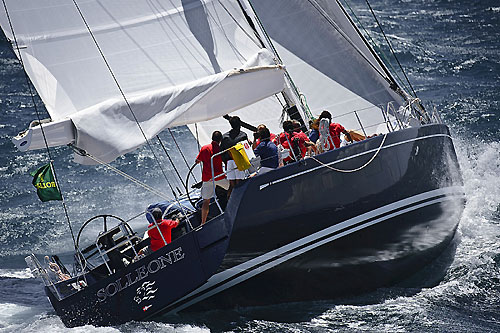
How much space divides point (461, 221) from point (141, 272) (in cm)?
634

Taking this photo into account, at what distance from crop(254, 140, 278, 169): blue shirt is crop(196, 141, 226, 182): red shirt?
1.81 feet

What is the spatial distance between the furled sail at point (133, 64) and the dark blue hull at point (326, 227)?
1435mm

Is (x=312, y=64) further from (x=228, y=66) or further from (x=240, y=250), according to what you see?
(x=240, y=250)

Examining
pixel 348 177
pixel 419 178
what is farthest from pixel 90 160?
pixel 419 178

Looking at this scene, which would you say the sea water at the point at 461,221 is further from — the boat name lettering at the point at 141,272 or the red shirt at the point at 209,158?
the red shirt at the point at 209,158

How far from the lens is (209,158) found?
9.78m

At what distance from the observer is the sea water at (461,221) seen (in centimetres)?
949

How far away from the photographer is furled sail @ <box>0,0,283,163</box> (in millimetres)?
9242

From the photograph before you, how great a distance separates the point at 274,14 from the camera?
12.7m

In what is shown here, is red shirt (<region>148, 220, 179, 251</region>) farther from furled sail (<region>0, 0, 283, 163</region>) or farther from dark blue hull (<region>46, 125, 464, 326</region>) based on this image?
furled sail (<region>0, 0, 283, 163</region>)

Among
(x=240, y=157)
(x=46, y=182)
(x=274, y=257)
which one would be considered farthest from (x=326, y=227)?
(x=46, y=182)

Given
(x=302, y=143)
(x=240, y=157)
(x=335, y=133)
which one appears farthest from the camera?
(x=335, y=133)

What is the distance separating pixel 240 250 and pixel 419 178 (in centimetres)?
310

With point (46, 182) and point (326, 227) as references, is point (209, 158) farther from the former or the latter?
point (46, 182)
